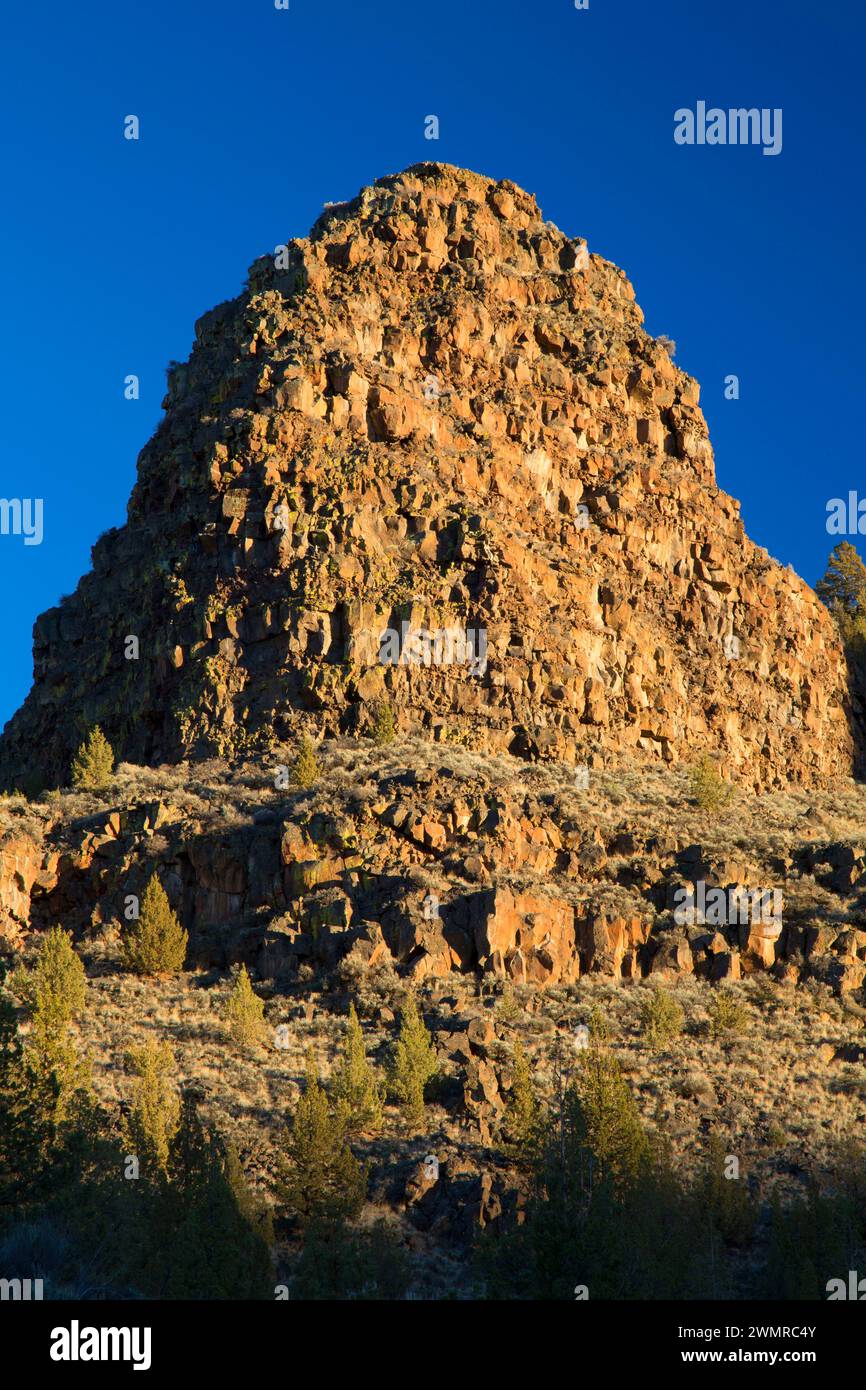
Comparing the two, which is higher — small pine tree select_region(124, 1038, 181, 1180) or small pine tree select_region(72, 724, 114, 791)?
small pine tree select_region(72, 724, 114, 791)

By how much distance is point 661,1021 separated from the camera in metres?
44.6

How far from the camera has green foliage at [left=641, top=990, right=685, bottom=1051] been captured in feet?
144

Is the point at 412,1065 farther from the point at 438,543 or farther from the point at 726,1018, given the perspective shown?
the point at 438,543

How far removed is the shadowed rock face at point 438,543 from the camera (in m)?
64.6

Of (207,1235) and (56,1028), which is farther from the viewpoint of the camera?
(56,1028)

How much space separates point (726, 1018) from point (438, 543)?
99.6ft

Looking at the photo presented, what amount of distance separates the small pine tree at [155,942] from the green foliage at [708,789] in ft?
78.0

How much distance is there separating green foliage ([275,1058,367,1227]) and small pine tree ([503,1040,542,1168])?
4.15 m

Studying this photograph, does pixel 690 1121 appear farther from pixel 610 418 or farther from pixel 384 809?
pixel 610 418

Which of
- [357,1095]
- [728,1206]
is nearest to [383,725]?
[357,1095]

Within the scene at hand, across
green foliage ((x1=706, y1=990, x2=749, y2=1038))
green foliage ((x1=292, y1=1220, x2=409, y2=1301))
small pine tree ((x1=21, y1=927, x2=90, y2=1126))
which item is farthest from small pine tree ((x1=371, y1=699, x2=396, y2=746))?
green foliage ((x1=292, y1=1220, x2=409, y2=1301))

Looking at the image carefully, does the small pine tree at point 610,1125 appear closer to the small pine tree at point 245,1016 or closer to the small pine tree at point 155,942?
the small pine tree at point 245,1016

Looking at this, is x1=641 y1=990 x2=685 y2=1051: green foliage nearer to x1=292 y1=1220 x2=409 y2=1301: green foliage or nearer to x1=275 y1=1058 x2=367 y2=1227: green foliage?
x1=275 y1=1058 x2=367 y2=1227: green foliage

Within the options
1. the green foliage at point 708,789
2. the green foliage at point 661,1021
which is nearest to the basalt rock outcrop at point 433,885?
the green foliage at point 661,1021
